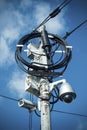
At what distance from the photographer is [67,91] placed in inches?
260

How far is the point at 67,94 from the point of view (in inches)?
262

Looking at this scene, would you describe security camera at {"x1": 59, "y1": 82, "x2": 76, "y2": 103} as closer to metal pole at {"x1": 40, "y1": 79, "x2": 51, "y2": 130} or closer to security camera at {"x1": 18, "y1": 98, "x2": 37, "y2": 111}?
metal pole at {"x1": 40, "y1": 79, "x2": 51, "y2": 130}

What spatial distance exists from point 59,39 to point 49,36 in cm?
35

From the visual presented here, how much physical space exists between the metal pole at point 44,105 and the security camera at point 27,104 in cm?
44

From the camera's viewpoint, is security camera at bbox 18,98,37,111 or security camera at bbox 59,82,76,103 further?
A: security camera at bbox 18,98,37,111

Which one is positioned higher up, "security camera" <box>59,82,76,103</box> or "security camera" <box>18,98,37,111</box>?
"security camera" <box>59,82,76,103</box>

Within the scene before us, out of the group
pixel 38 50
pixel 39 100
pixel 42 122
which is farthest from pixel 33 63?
pixel 42 122

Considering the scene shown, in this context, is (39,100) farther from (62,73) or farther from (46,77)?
(62,73)

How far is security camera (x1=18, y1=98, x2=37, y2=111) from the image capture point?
22.6ft

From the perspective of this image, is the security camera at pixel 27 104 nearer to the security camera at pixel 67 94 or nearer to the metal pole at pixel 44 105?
the metal pole at pixel 44 105

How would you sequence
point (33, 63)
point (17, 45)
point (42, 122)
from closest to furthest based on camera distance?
1. point (42, 122)
2. point (33, 63)
3. point (17, 45)

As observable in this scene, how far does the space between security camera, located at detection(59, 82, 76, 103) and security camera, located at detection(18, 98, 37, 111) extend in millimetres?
765

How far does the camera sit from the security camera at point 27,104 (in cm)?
688

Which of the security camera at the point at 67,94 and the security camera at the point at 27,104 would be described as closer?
the security camera at the point at 67,94
